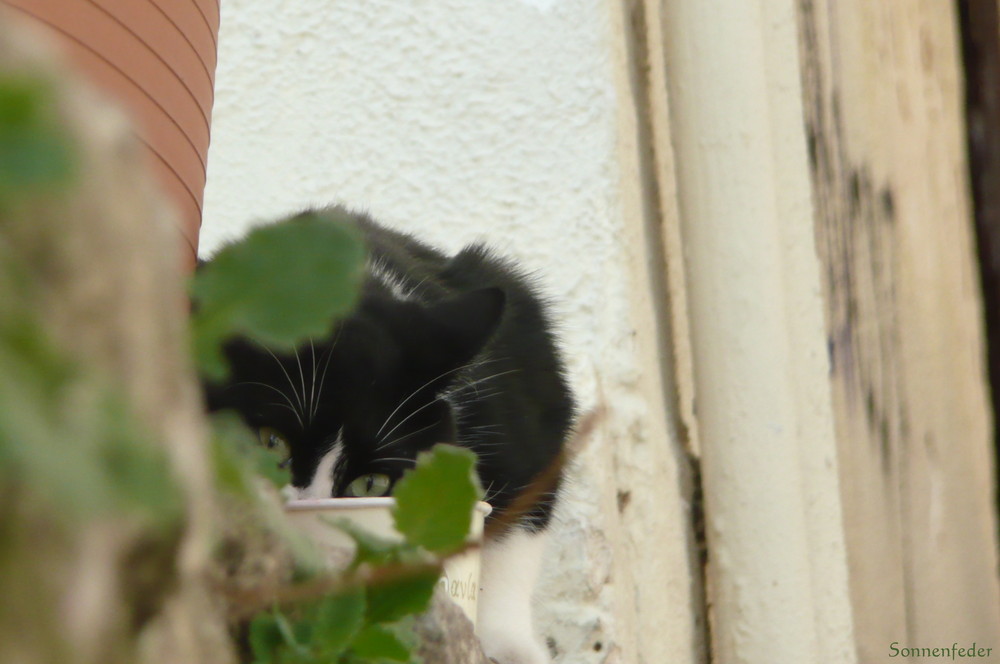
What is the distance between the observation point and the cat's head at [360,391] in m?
0.89

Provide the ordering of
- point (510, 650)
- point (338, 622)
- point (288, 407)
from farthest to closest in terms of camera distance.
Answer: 1. point (510, 650)
2. point (288, 407)
3. point (338, 622)

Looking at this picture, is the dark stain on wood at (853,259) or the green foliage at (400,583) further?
the dark stain on wood at (853,259)

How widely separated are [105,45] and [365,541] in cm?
27

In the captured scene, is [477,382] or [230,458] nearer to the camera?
[230,458]

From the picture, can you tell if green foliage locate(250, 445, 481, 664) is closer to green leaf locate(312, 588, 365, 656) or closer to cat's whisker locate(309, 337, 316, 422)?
green leaf locate(312, 588, 365, 656)

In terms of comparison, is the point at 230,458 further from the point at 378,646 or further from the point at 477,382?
the point at 477,382

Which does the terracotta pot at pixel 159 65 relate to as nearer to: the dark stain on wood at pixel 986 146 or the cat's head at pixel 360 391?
the cat's head at pixel 360 391

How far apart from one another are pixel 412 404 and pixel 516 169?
48 centimetres

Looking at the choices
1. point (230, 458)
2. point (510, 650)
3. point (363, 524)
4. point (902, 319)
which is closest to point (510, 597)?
point (510, 650)

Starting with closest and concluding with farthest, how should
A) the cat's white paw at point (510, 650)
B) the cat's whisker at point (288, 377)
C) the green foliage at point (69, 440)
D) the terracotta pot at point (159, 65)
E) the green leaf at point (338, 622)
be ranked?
the green foliage at point (69, 440) → the green leaf at point (338, 622) → the terracotta pot at point (159, 65) → the cat's whisker at point (288, 377) → the cat's white paw at point (510, 650)

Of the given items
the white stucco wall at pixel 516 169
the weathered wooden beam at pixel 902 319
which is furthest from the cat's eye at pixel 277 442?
the weathered wooden beam at pixel 902 319

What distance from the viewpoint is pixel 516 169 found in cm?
133

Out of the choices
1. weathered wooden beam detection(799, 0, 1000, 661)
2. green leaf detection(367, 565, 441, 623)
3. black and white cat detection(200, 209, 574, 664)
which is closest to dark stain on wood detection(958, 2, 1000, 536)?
weathered wooden beam detection(799, 0, 1000, 661)

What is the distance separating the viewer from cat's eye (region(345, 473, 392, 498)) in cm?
91
